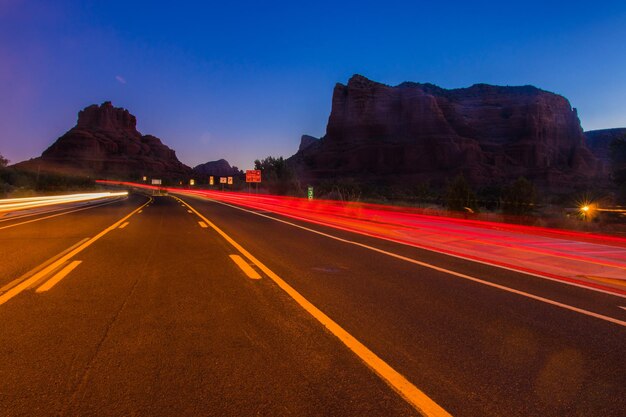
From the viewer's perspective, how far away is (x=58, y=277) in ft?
25.2

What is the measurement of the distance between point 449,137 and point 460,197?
9624 cm

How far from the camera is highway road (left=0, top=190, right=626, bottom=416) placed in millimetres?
3326

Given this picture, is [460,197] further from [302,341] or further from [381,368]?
[381,368]

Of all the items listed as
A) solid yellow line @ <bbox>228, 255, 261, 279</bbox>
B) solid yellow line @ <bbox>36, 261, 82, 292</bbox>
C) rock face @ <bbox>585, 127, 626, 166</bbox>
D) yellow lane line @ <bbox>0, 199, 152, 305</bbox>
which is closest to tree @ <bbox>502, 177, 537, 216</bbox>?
solid yellow line @ <bbox>228, 255, 261, 279</bbox>

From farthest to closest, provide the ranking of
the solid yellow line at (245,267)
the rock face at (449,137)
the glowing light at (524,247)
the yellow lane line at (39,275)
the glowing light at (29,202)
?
the rock face at (449,137) → the glowing light at (29,202) → the glowing light at (524,247) → the solid yellow line at (245,267) → the yellow lane line at (39,275)

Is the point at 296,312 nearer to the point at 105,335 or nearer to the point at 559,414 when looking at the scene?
the point at 105,335

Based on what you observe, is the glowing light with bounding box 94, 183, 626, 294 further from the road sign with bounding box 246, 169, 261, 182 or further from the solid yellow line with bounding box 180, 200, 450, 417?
the road sign with bounding box 246, 169, 261, 182

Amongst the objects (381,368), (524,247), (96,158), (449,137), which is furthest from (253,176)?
(96,158)

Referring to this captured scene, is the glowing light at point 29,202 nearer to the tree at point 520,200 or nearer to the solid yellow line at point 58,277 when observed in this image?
the solid yellow line at point 58,277

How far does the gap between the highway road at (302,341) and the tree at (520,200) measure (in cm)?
1855

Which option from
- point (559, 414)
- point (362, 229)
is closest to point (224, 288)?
point (559, 414)

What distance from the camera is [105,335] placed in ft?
15.4

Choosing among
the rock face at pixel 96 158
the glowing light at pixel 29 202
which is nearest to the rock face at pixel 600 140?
the glowing light at pixel 29 202

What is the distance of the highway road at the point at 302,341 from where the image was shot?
3326 mm
